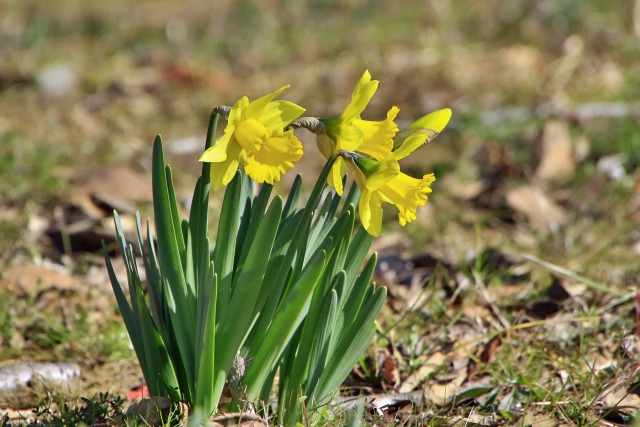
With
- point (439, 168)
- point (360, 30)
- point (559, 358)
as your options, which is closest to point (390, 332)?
point (559, 358)

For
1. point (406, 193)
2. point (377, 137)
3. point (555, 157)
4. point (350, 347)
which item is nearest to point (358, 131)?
point (377, 137)

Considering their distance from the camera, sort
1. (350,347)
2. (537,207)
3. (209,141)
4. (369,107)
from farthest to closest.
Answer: (369,107), (537,207), (350,347), (209,141)

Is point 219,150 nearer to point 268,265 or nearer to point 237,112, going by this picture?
point 237,112

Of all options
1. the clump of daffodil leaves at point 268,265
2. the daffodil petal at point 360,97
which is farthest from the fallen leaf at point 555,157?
the daffodil petal at point 360,97

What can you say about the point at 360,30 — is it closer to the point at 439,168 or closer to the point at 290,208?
the point at 439,168

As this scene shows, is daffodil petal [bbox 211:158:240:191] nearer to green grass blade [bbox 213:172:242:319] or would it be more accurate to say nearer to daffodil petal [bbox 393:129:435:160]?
green grass blade [bbox 213:172:242:319]

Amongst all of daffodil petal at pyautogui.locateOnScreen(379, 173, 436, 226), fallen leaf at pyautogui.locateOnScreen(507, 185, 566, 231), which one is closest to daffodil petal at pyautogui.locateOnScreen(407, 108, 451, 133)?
daffodil petal at pyautogui.locateOnScreen(379, 173, 436, 226)

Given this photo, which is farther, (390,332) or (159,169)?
(390,332)

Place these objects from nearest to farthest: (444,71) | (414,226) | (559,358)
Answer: (559,358)
(414,226)
(444,71)
